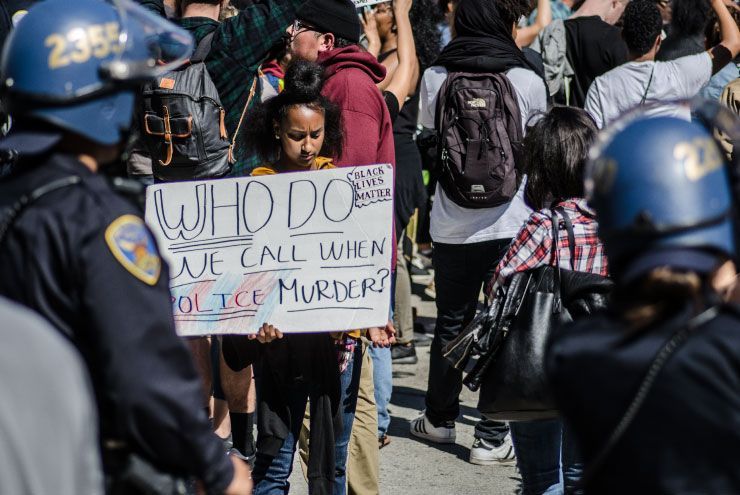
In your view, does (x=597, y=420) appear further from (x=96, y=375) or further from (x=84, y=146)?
(x=84, y=146)

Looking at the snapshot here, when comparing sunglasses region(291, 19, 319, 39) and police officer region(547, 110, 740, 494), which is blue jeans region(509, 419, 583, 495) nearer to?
police officer region(547, 110, 740, 494)

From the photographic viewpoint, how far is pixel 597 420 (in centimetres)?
204

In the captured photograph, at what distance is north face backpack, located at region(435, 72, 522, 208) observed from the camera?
5312 mm

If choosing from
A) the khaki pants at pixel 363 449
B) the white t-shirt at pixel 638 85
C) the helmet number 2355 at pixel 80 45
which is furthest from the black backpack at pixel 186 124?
the helmet number 2355 at pixel 80 45

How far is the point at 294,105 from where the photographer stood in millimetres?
4195

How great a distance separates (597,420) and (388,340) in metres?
2.09

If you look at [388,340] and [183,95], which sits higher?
[183,95]

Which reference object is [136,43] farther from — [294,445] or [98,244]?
[294,445]

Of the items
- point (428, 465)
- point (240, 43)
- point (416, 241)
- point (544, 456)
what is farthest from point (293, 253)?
point (416, 241)

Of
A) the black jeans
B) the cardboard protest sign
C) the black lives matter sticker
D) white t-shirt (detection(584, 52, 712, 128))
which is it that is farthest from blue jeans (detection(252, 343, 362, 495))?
white t-shirt (detection(584, 52, 712, 128))

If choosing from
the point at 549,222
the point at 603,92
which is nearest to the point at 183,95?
the point at 549,222

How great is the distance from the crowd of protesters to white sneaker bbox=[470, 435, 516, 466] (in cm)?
2

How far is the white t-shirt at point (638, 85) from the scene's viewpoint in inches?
239

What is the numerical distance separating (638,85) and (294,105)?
2.66 m
